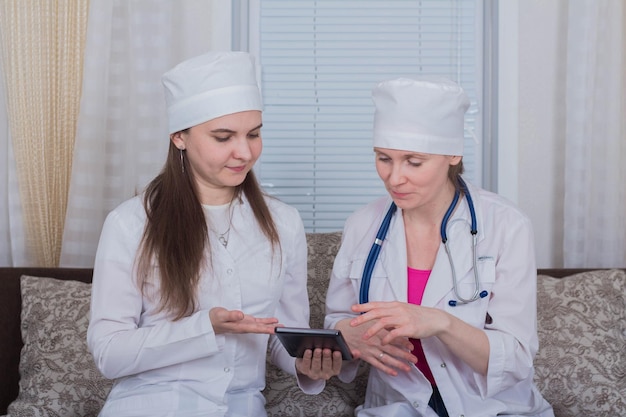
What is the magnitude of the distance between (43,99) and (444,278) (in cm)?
179

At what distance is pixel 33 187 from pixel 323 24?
1387 millimetres

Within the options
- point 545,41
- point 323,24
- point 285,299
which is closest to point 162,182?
point 285,299

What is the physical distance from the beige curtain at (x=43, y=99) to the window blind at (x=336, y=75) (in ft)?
2.68

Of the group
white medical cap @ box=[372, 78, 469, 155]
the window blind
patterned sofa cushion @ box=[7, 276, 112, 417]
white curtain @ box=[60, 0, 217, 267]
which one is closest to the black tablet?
white medical cap @ box=[372, 78, 469, 155]

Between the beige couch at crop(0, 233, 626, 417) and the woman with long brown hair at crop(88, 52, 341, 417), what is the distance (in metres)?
0.42

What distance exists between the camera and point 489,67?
355 centimetres

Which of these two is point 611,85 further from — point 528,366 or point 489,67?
point 528,366

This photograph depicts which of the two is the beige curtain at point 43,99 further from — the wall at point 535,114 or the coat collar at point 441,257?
the wall at point 535,114

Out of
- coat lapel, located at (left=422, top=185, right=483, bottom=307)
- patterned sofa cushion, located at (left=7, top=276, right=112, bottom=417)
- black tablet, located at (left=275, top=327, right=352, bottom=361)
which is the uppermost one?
coat lapel, located at (left=422, top=185, right=483, bottom=307)

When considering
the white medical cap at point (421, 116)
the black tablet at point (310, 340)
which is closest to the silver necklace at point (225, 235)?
the black tablet at point (310, 340)

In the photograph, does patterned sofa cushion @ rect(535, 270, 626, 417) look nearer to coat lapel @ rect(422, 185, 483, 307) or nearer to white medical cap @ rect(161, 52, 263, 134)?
coat lapel @ rect(422, 185, 483, 307)

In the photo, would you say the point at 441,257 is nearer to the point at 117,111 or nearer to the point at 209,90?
the point at 209,90

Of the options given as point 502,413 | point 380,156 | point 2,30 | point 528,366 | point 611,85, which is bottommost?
point 502,413

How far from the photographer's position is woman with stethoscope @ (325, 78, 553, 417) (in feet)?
6.57
